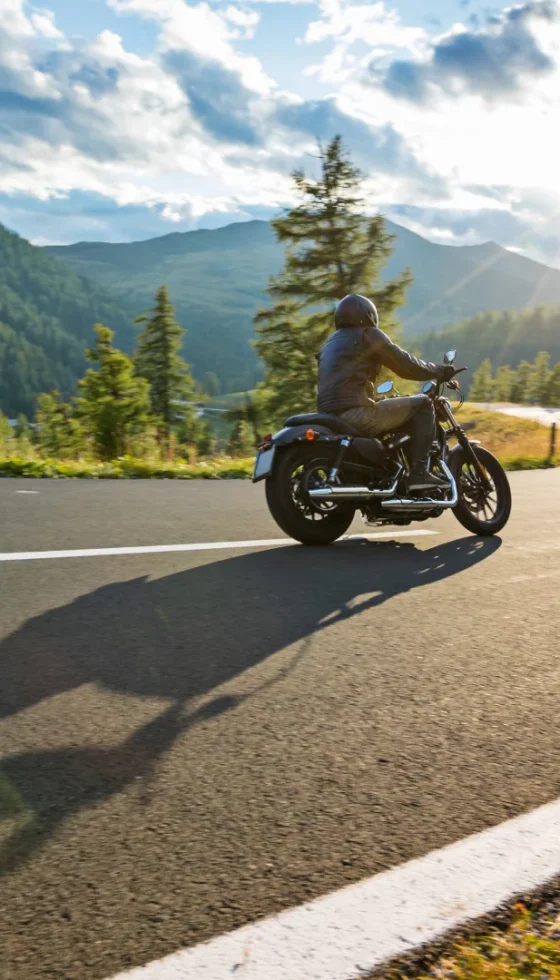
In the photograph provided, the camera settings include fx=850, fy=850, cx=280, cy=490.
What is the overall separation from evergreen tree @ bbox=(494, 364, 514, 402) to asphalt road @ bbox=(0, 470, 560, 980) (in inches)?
5563

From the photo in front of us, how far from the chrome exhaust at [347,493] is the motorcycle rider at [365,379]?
1.07ft

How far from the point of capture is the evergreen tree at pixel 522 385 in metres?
141

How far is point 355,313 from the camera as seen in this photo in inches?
252

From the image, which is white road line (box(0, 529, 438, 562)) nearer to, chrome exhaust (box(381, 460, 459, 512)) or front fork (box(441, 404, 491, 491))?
chrome exhaust (box(381, 460, 459, 512))

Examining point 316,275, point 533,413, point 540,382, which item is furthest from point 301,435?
point 540,382

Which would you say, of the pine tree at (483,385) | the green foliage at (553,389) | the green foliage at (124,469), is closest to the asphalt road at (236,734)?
the green foliage at (124,469)

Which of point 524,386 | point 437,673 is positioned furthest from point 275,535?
point 524,386

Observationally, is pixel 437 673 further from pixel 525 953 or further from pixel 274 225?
pixel 274 225

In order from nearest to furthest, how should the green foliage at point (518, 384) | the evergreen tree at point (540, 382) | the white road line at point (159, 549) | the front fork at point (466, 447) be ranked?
1. the white road line at point (159, 549)
2. the front fork at point (466, 447)
3. the evergreen tree at point (540, 382)
4. the green foliage at point (518, 384)

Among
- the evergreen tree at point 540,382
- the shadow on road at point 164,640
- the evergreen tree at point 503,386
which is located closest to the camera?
the shadow on road at point 164,640

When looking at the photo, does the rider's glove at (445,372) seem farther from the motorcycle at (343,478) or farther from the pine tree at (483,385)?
the pine tree at (483,385)

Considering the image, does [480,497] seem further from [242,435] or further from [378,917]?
[242,435]

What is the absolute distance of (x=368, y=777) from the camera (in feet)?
8.07

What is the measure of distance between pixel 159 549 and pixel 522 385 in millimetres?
146049
